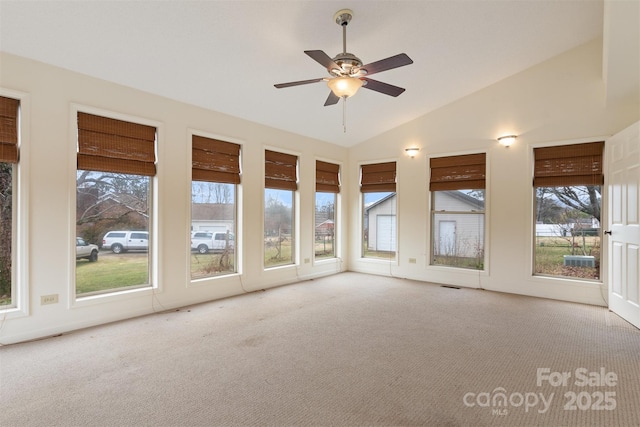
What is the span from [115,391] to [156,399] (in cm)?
35

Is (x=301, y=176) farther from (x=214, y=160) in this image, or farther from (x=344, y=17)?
(x=344, y=17)

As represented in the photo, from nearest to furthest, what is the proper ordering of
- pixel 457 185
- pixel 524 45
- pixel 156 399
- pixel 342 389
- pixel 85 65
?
pixel 156 399 < pixel 342 389 < pixel 85 65 < pixel 524 45 < pixel 457 185

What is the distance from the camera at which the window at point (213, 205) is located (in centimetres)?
453

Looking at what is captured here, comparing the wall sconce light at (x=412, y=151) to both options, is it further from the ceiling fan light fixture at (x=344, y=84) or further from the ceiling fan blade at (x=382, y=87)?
the ceiling fan light fixture at (x=344, y=84)

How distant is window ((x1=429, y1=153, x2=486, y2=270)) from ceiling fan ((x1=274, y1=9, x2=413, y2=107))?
9.55ft

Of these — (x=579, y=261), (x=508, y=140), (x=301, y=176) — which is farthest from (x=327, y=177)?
(x=579, y=261)

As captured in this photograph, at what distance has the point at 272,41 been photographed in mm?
3404

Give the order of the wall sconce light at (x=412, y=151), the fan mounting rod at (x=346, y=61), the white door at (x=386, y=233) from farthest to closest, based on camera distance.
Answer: the white door at (x=386, y=233) < the wall sconce light at (x=412, y=151) < the fan mounting rod at (x=346, y=61)

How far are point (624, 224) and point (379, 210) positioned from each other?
12.2ft

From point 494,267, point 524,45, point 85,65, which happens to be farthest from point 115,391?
point 524,45

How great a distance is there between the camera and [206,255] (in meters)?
4.68

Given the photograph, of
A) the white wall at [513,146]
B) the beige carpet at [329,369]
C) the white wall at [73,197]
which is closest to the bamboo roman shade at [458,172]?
the white wall at [513,146]

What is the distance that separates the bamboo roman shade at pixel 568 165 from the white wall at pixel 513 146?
12 cm

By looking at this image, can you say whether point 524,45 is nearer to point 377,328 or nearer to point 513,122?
point 513,122
